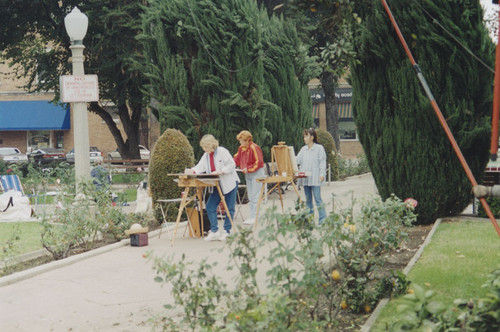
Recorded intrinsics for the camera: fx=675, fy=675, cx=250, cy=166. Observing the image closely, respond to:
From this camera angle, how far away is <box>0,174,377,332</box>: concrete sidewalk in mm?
6281

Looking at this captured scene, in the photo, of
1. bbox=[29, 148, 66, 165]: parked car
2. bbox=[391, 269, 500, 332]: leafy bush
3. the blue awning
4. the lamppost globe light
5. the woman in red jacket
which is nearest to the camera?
bbox=[391, 269, 500, 332]: leafy bush

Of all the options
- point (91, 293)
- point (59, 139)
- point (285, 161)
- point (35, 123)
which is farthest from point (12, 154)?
point (91, 293)

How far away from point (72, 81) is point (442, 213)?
6.89 m

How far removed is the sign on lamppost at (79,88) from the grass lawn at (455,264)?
6407 mm

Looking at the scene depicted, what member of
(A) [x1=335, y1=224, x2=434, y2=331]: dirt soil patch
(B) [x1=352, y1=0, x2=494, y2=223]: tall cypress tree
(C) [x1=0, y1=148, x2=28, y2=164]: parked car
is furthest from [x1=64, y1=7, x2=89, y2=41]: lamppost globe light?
(C) [x1=0, y1=148, x2=28, y2=164]: parked car

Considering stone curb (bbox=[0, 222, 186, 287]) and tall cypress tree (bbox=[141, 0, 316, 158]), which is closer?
stone curb (bbox=[0, 222, 186, 287])

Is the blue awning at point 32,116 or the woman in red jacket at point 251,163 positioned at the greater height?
the blue awning at point 32,116

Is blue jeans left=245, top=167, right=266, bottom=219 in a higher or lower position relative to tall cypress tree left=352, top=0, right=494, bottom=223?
lower

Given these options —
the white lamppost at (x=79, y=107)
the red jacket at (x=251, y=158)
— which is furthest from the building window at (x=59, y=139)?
the red jacket at (x=251, y=158)

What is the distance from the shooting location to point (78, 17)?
491 inches

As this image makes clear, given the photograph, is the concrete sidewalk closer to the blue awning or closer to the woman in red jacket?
the woman in red jacket

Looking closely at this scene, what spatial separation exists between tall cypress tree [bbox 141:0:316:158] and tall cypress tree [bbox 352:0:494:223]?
633 centimetres

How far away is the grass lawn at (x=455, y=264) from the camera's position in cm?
632

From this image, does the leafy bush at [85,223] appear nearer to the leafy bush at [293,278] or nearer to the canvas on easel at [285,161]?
the canvas on easel at [285,161]
